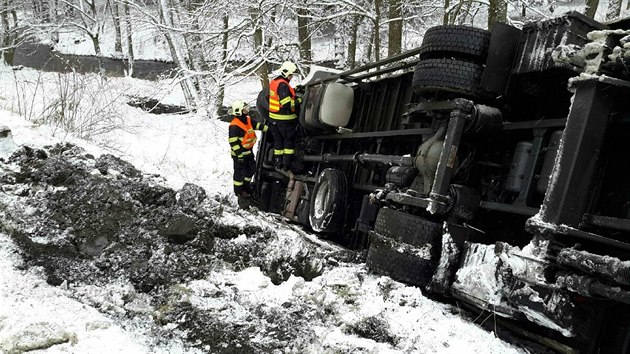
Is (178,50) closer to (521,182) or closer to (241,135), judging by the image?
(241,135)

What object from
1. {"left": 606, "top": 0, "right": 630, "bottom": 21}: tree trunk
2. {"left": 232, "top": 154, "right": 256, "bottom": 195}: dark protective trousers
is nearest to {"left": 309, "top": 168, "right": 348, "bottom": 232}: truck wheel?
{"left": 232, "top": 154, "right": 256, "bottom": 195}: dark protective trousers

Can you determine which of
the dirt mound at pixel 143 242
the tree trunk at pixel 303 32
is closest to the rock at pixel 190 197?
the dirt mound at pixel 143 242

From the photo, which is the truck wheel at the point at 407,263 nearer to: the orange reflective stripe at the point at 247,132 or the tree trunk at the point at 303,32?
the orange reflective stripe at the point at 247,132

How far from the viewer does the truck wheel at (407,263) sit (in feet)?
11.0

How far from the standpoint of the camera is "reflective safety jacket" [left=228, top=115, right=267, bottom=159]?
7930 millimetres

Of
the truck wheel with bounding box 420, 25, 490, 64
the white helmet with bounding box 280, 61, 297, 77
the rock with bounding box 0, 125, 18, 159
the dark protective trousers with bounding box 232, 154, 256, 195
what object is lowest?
the dark protective trousers with bounding box 232, 154, 256, 195

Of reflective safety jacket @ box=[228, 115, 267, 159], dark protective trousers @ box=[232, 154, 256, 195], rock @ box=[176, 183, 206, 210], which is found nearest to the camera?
rock @ box=[176, 183, 206, 210]

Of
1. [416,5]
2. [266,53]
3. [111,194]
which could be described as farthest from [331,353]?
[416,5]

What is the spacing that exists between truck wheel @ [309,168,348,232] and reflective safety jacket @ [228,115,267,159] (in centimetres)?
250

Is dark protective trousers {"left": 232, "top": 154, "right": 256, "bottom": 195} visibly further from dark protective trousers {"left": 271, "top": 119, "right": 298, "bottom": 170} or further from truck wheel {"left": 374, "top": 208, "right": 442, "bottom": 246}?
truck wheel {"left": 374, "top": 208, "right": 442, "bottom": 246}

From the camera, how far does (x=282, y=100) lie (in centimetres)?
664

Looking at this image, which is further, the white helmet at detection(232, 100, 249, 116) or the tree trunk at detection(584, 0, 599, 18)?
the tree trunk at detection(584, 0, 599, 18)

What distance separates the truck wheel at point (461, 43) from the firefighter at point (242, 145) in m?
4.56

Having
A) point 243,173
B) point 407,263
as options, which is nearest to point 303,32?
point 243,173
